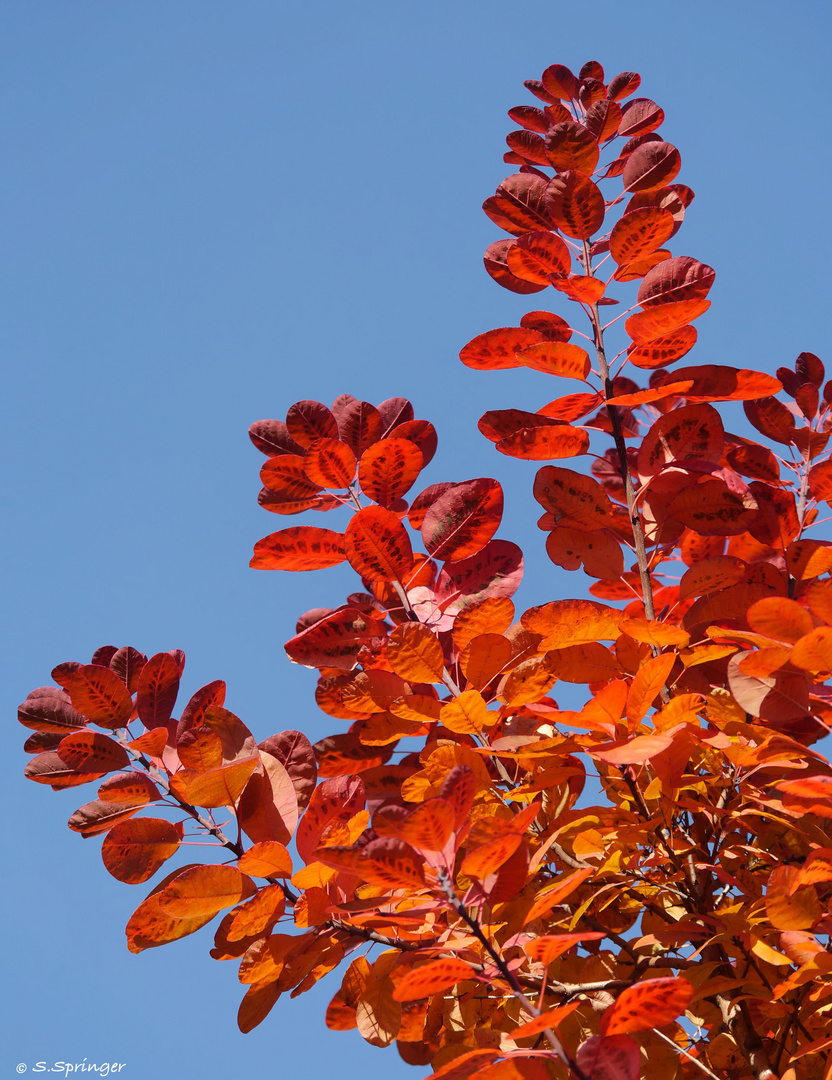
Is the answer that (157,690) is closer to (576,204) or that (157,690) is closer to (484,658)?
(484,658)

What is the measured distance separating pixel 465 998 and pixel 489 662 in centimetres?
42

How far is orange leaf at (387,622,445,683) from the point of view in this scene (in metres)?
1.01

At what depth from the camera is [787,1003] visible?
1038 mm

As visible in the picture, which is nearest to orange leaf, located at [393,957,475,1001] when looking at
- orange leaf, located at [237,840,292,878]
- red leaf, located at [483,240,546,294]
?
orange leaf, located at [237,840,292,878]

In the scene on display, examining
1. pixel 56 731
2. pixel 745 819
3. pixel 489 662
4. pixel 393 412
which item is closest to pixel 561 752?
pixel 489 662

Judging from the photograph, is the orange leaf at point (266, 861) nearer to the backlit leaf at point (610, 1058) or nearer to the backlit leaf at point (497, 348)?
the backlit leaf at point (610, 1058)

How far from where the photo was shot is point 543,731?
3.84ft

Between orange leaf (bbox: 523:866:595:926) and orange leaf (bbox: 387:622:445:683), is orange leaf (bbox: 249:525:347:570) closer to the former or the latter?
orange leaf (bbox: 387:622:445:683)

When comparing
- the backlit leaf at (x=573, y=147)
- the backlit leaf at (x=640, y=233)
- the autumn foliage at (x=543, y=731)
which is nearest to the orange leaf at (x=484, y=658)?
the autumn foliage at (x=543, y=731)

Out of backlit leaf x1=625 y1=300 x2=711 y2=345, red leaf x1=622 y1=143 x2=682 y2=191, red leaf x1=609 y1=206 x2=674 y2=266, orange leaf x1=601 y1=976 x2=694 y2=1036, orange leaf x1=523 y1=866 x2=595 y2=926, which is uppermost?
red leaf x1=622 y1=143 x2=682 y2=191

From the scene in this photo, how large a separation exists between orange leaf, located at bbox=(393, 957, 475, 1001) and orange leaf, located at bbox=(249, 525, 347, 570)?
590 mm

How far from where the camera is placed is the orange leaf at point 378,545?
3.70 feet

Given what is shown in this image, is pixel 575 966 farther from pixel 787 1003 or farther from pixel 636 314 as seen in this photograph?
pixel 636 314

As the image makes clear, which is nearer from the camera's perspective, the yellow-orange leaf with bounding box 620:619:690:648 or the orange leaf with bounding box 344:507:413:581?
the yellow-orange leaf with bounding box 620:619:690:648
